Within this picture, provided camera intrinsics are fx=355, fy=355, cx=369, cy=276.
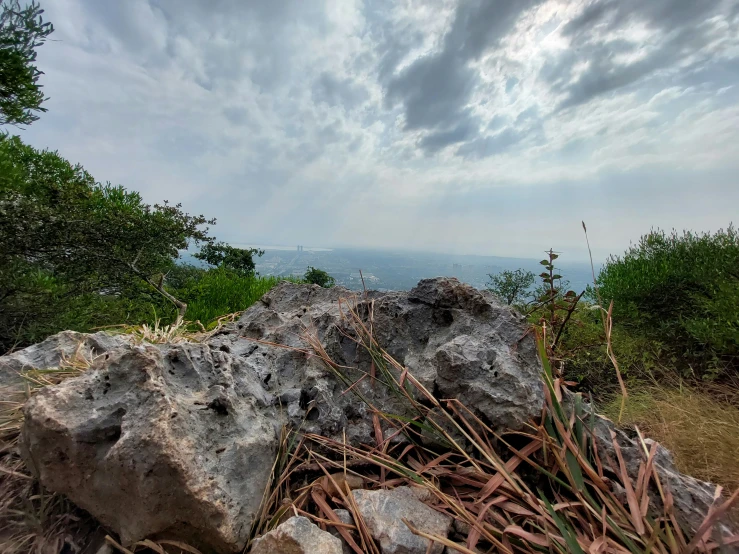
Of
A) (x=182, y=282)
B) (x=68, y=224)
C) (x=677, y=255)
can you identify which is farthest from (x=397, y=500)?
(x=182, y=282)

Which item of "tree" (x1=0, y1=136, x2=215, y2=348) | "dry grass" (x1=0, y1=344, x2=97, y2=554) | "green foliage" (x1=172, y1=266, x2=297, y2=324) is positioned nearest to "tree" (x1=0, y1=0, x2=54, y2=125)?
"tree" (x1=0, y1=136, x2=215, y2=348)

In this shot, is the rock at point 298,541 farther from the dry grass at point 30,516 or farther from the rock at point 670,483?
the rock at point 670,483

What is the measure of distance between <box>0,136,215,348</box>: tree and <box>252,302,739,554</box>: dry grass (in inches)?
139

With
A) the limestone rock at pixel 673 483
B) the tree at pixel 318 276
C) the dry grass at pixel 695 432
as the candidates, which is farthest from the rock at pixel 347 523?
the tree at pixel 318 276

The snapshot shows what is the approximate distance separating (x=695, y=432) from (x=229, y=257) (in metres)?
14.3

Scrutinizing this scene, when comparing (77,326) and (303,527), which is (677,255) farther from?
(77,326)

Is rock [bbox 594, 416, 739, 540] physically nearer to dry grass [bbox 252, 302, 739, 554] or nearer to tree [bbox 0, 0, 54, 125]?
Answer: dry grass [bbox 252, 302, 739, 554]

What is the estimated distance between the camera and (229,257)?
14273 mm

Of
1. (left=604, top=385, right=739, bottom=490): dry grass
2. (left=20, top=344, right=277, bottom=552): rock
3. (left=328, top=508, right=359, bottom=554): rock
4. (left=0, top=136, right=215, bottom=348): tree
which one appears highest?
(left=0, top=136, right=215, bottom=348): tree

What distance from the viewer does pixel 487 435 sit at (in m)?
1.54

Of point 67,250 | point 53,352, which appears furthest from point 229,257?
point 53,352

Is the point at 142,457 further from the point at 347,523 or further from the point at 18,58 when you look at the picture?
the point at 18,58

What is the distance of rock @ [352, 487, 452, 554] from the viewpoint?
45.6 inches

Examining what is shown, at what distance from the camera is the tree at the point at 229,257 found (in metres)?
13.9
